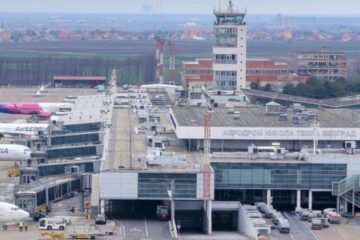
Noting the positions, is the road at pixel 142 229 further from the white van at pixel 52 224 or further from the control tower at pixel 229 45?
the control tower at pixel 229 45

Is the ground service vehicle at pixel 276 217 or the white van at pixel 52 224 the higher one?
the ground service vehicle at pixel 276 217

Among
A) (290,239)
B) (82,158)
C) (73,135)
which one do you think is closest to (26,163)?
(82,158)

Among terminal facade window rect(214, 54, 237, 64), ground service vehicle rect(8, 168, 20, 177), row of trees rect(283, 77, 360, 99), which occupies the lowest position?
ground service vehicle rect(8, 168, 20, 177)

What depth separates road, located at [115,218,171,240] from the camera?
38.5m

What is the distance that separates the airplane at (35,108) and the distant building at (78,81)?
20.7m

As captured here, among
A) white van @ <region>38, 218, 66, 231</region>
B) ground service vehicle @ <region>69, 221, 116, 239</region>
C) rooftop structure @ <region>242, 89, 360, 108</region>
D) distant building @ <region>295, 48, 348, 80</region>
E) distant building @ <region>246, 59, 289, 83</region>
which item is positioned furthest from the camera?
distant building @ <region>295, 48, 348, 80</region>

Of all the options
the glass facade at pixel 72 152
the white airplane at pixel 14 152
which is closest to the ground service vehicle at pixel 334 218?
the glass facade at pixel 72 152

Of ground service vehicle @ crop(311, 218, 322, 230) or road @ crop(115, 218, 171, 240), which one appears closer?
road @ crop(115, 218, 171, 240)

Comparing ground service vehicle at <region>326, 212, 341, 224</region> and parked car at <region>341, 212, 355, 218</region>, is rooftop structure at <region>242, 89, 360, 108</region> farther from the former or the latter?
ground service vehicle at <region>326, 212, 341, 224</region>

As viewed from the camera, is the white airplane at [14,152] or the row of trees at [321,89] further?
the row of trees at [321,89]

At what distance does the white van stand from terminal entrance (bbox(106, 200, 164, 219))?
1983 mm

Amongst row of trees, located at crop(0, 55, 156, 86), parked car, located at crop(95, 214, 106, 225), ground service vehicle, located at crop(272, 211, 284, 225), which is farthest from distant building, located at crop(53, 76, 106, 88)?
parked car, located at crop(95, 214, 106, 225)

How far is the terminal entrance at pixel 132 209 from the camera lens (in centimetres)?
4196

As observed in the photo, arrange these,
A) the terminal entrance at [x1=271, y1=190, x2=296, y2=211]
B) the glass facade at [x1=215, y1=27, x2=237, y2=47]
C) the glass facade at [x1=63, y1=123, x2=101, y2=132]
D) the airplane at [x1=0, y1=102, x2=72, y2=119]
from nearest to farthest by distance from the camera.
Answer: the terminal entrance at [x1=271, y1=190, x2=296, y2=211]
the glass facade at [x1=63, y1=123, x2=101, y2=132]
the glass facade at [x1=215, y1=27, x2=237, y2=47]
the airplane at [x1=0, y1=102, x2=72, y2=119]
